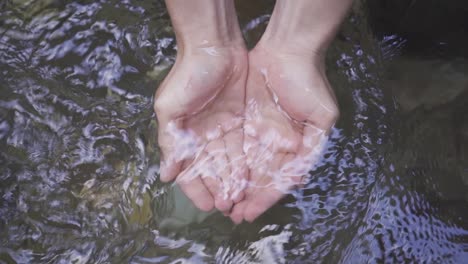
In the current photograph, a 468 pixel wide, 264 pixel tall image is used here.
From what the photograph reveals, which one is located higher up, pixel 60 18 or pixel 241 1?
pixel 60 18

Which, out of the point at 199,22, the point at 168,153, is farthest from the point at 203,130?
the point at 199,22

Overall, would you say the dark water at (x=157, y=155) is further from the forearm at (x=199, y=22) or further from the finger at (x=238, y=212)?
the forearm at (x=199, y=22)

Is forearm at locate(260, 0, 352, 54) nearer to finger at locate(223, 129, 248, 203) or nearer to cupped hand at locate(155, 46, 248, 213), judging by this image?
cupped hand at locate(155, 46, 248, 213)

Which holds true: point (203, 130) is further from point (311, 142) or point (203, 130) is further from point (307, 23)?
point (307, 23)

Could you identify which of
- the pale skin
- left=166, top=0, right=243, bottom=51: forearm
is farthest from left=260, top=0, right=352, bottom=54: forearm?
left=166, top=0, right=243, bottom=51: forearm

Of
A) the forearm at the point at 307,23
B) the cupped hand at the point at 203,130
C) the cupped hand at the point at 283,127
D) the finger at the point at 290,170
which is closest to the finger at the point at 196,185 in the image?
the cupped hand at the point at 203,130

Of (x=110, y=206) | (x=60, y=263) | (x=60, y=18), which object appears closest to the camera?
(x=60, y=263)

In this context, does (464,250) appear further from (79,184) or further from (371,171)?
(79,184)

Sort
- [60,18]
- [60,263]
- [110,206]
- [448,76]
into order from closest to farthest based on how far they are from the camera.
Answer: [60,263] → [110,206] → [448,76] → [60,18]

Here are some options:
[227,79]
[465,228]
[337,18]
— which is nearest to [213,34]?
[227,79]
